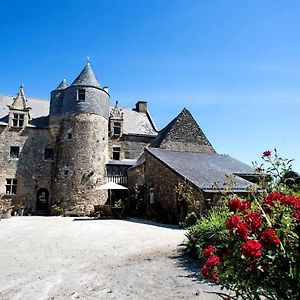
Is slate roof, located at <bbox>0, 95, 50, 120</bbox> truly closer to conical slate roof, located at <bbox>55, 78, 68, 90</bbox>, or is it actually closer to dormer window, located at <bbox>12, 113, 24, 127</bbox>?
dormer window, located at <bbox>12, 113, 24, 127</bbox>

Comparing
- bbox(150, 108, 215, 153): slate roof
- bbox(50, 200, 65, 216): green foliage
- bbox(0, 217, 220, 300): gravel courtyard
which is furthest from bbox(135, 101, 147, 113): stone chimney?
bbox(0, 217, 220, 300): gravel courtyard

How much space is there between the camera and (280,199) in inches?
113

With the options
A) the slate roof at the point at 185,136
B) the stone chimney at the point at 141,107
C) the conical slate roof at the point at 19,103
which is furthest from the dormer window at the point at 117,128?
the conical slate roof at the point at 19,103

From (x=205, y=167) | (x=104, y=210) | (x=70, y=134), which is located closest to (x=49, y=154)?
(x=70, y=134)

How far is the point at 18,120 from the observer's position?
23.8 metres

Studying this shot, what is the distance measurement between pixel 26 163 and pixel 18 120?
12.4 ft

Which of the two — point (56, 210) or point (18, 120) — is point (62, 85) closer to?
point (18, 120)

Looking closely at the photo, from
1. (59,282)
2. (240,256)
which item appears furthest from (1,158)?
(240,256)

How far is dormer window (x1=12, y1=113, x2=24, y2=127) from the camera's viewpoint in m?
23.7

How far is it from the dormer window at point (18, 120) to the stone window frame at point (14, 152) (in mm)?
1984

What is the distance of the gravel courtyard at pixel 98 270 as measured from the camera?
4.54 meters

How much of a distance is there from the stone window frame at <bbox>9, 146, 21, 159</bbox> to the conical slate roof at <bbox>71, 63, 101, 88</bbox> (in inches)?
288

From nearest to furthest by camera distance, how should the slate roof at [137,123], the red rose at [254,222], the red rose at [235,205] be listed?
the red rose at [254,222] < the red rose at [235,205] < the slate roof at [137,123]

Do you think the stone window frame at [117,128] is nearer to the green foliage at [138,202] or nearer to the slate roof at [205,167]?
the green foliage at [138,202]
